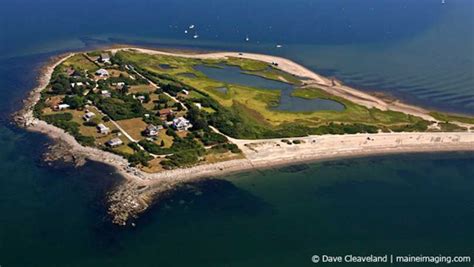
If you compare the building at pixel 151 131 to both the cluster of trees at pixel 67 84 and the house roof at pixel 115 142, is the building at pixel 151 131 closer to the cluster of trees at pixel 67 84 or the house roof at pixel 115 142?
the house roof at pixel 115 142

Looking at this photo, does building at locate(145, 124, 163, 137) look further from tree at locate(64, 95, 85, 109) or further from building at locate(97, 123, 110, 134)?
tree at locate(64, 95, 85, 109)

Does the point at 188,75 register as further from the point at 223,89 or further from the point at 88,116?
the point at 88,116

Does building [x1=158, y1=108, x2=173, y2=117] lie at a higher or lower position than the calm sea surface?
higher

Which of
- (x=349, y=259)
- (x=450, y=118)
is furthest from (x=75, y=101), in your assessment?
(x=450, y=118)

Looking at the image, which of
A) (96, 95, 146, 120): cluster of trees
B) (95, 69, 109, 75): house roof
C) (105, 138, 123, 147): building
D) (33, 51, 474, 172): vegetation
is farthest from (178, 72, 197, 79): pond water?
(105, 138, 123, 147): building

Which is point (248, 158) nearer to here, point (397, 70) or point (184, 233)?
point (184, 233)

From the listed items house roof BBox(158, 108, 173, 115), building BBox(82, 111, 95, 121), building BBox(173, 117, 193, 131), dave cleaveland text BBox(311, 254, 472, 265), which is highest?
house roof BBox(158, 108, 173, 115)

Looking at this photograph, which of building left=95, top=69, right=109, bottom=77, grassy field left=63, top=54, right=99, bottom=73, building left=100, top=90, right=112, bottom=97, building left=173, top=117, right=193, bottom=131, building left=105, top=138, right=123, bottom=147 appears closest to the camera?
building left=105, top=138, right=123, bottom=147
